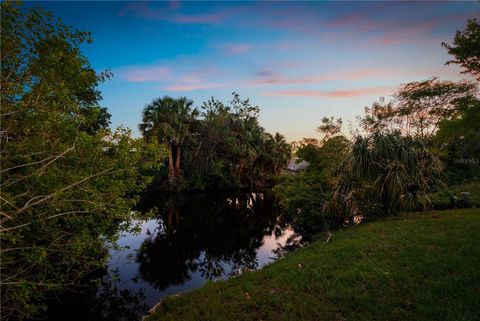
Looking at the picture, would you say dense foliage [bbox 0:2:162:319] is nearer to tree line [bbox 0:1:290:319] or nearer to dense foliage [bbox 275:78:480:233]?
tree line [bbox 0:1:290:319]

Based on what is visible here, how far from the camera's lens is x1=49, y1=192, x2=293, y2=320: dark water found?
25.4 ft

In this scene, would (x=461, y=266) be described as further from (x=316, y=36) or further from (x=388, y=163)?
(x=316, y=36)

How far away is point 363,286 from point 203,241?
963 cm

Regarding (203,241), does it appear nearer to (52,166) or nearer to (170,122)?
(52,166)

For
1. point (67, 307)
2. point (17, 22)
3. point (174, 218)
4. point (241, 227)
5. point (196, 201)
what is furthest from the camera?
point (196, 201)

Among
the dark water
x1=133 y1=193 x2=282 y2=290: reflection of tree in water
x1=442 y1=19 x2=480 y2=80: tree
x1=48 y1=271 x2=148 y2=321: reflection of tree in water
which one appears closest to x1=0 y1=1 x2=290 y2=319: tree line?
x1=48 y1=271 x2=148 y2=321: reflection of tree in water

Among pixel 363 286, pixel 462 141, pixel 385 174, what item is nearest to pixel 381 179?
pixel 385 174

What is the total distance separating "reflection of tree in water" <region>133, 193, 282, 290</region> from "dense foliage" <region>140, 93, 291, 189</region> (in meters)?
9.95

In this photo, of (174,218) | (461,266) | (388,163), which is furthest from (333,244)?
(174,218)

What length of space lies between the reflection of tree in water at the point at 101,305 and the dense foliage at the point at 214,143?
22.3 m

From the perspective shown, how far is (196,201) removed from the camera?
87.6 feet

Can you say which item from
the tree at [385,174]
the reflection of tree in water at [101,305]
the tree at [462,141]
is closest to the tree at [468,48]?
the tree at [462,141]

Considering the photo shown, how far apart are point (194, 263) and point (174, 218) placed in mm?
8791

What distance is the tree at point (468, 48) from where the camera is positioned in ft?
44.1
